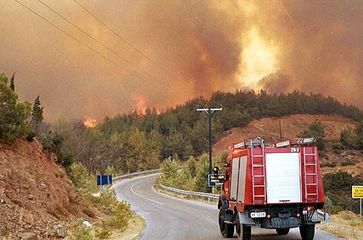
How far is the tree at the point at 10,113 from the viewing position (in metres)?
19.5

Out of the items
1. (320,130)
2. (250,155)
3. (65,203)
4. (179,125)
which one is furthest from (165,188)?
(179,125)

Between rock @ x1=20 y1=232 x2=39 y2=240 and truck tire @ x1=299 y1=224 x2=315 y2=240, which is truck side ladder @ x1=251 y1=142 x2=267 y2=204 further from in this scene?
rock @ x1=20 y1=232 x2=39 y2=240

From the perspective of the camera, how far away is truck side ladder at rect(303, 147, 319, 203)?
627 inches

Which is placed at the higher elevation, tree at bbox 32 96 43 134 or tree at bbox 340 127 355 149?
tree at bbox 340 127 355 149

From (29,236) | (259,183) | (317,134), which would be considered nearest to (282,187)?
(259,183)

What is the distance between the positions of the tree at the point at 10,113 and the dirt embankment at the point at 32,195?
56 cm

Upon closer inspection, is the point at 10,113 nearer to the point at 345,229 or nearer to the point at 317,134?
the point at 345,229

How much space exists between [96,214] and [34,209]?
26.9 feet

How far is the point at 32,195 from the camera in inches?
727

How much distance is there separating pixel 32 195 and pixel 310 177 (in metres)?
9.78

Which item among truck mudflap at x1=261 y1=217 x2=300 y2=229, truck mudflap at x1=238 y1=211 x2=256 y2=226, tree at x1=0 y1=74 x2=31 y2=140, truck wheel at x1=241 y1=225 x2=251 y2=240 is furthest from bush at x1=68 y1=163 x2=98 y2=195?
truck mudflap at x1=261 y1=217 x2=300 y2=229

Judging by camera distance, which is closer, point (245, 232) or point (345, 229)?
point (245, 232)

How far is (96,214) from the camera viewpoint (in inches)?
1003

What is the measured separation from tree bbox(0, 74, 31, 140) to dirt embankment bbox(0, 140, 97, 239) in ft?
1.83
